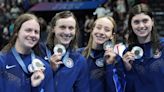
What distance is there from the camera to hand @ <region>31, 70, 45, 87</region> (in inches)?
150

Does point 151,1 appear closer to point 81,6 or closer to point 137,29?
point 81,6

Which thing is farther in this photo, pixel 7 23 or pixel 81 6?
pixel 81 6

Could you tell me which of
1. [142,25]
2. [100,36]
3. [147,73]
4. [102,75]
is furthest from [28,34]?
[147,73]

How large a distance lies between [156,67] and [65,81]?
961 millimetres

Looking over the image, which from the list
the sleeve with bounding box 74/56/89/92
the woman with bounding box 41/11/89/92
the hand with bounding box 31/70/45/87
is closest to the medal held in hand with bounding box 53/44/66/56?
the woman with bounding box 41/11/89/92

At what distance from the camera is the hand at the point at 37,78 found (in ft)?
12.5

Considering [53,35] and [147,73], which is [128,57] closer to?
[147,73]

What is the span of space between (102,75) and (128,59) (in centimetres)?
37

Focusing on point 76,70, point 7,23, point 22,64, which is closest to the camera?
point 22,64

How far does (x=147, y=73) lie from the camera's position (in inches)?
168

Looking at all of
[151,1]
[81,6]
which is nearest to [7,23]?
[81,6]

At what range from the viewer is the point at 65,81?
411 centimetres

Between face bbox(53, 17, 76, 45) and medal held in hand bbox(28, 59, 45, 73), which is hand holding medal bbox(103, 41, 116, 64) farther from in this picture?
medal held in hand bbox(28, 59, 45, 73)

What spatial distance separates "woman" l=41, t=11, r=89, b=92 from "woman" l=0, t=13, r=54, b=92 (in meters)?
0.12
